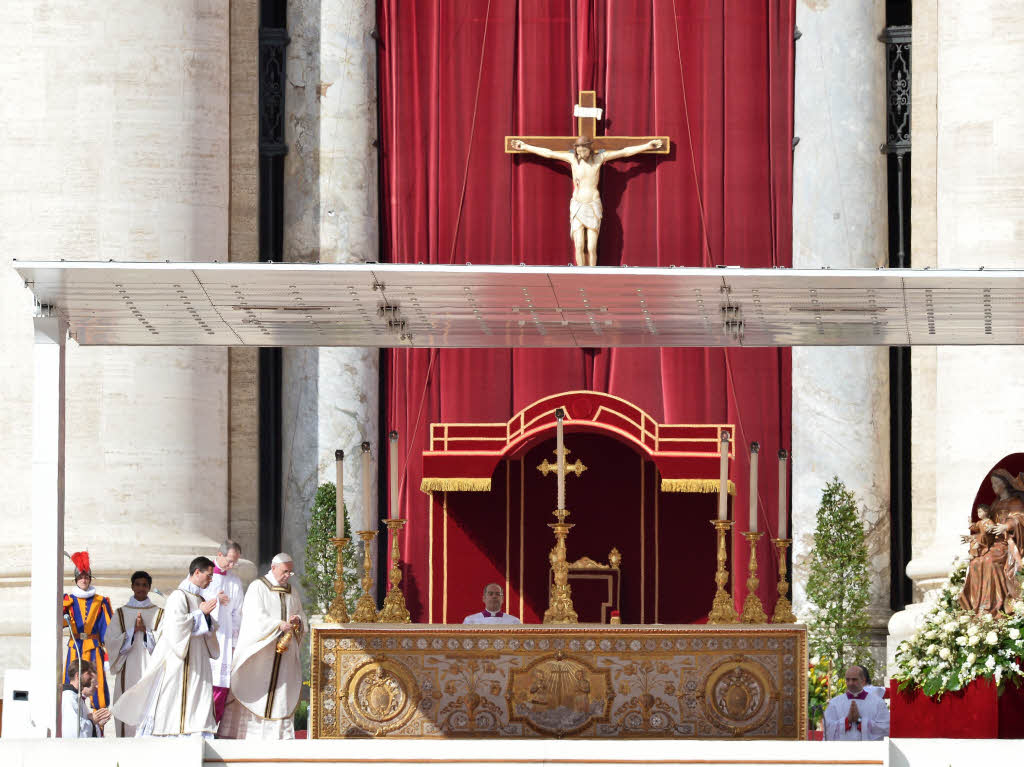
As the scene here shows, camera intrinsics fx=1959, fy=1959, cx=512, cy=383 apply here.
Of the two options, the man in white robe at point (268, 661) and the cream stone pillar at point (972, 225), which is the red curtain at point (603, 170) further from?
the man in white robe at point (268, 661)

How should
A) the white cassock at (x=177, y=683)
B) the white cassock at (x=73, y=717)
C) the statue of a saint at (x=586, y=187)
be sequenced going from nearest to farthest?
the white cassock at (x=177, y=683), the white cassock at (x=73, y=717), the statue of a saint at (x=586, y=187)

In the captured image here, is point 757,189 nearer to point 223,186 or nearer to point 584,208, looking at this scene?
point 584,208

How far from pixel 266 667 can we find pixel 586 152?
25.5ft

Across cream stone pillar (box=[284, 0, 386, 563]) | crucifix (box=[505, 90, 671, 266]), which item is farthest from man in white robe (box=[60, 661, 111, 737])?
crucifix (box=[505, 90, 671, 266])

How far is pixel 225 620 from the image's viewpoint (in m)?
14.3

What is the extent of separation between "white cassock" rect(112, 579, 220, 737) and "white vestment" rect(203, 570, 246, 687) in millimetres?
967

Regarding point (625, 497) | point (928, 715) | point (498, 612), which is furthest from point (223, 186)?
point (928, 715)

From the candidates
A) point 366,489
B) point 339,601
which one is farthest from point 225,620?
point 366,489

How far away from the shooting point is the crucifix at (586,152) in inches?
745

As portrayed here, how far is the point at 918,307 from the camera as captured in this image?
1166 cm

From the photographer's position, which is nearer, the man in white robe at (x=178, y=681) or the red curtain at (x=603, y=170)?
the man in white robe at (x=178, y=681)

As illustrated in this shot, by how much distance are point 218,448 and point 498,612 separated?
4.67m

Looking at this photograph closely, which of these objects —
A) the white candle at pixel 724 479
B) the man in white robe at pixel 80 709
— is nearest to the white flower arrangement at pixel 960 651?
the white candle at pixel 724 479

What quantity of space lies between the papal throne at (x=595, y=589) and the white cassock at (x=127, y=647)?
4.31 meters
